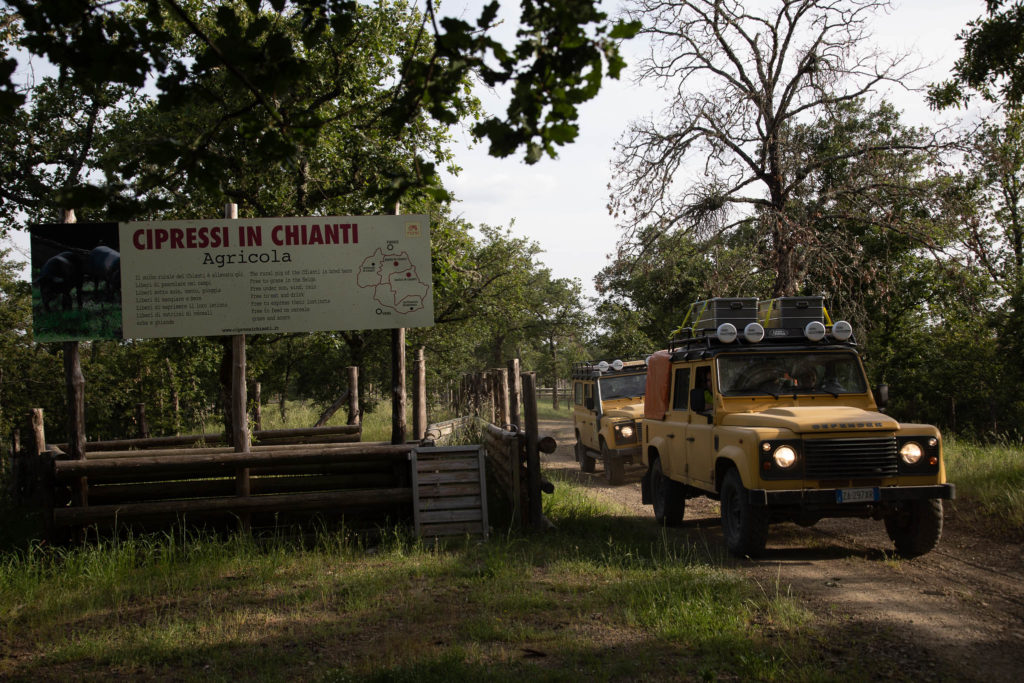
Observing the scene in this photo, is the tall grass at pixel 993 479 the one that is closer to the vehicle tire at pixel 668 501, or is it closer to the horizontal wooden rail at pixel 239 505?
the vehicle tire at pixel 668 501

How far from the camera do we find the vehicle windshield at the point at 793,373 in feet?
30.7

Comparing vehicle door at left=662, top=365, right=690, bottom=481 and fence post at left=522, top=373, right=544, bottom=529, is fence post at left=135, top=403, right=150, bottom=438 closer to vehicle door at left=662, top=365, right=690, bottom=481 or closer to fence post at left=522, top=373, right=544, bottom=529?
fence post at left=522, top=373, right=544, bottom=529

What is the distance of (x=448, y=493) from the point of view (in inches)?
371

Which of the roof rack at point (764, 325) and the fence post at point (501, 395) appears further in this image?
the fence post at point (501, 395)

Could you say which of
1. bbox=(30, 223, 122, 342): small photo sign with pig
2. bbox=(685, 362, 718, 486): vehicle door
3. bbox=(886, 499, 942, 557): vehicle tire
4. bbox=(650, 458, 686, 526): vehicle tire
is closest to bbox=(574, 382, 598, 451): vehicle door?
bbox=(650, 458, 686, 526): vehicle tire

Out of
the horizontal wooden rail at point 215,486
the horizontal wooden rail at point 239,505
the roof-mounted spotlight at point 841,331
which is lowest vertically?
the horizontal wooden rail at point 239,505

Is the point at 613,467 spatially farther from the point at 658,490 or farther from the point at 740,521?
the point at 740,521

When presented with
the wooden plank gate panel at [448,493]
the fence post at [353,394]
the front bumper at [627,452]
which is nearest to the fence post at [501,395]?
the front bumper at [627,452]

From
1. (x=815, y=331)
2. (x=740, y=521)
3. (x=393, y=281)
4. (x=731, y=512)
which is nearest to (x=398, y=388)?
(x=393, y=281)

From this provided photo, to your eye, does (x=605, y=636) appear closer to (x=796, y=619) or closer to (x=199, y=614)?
(x=796, y=619)

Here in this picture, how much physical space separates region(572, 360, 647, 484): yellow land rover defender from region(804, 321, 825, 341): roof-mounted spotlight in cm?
605

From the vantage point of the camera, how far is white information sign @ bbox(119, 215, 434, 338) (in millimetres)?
9375

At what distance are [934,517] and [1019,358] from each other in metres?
9.02

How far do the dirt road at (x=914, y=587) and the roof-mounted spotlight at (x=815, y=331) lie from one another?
2.24 m
